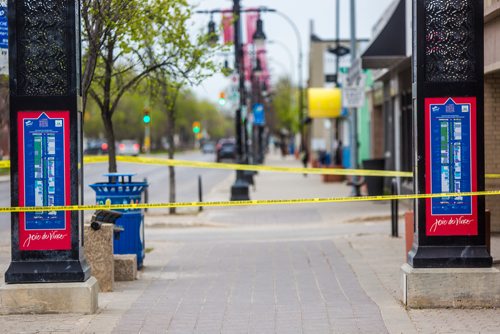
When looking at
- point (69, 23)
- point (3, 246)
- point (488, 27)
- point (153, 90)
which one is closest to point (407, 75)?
point (153, 90)

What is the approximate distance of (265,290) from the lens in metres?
10.9

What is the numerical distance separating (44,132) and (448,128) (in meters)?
3.81

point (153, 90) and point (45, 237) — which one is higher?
point (153, 90)

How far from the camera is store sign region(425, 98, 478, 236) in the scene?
9.49 metres

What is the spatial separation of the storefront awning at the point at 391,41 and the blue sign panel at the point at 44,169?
1258 centimetres

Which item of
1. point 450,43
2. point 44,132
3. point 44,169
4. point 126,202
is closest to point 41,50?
point 44,132

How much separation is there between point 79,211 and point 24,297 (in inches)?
36.4

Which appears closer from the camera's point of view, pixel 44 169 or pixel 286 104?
pixel 44 169

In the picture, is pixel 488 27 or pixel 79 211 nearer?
pixel 79 211

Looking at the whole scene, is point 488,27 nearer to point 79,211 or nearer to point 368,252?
point 368,252

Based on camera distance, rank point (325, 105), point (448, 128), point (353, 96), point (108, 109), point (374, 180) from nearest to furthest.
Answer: point (448, 128), point (108, 109), point (374, 180), point (353, 96), point (325, 105)

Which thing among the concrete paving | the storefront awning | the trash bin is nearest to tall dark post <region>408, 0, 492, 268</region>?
the concrete paving

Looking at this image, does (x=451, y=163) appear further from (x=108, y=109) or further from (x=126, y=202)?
(x=108, y=109)

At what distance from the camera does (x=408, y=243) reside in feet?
41.5
